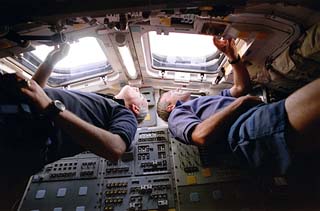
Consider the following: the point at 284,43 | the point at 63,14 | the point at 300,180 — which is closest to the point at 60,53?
the point at 63,14

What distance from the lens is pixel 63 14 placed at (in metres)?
1.14

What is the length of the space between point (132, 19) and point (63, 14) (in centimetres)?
65

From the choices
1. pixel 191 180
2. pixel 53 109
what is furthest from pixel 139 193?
pixel 53 109

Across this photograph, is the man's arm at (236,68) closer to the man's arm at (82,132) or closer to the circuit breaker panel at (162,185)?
the circuit breaker panel at (162,185)

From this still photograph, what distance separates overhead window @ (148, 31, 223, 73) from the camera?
2621 millimetres

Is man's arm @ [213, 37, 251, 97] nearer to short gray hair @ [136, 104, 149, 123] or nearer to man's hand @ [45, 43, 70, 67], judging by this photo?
short gray hair @ [136, 104, 149, 123]

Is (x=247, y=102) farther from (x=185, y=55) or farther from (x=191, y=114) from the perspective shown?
(x=185, y=55)

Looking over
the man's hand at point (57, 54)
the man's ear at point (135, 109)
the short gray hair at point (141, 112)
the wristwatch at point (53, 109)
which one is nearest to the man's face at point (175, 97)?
the short gray hair at point (141, 112)

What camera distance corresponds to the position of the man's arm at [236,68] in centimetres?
216

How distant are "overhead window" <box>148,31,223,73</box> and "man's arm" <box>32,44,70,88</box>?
1017 mm

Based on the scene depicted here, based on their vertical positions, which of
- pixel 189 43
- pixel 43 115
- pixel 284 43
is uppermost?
pixel 189 43

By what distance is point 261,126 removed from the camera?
129 centimetres

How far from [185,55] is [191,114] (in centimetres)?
101

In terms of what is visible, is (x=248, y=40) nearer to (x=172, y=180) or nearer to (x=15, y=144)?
(x=172, y=180)
